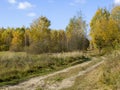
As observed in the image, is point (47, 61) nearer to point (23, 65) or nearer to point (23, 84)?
point (23, 65)

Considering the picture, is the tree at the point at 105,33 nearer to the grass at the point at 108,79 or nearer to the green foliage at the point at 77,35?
the green foliage at the point at 77,35

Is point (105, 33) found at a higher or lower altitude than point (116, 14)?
lower

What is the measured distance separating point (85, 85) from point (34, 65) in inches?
434

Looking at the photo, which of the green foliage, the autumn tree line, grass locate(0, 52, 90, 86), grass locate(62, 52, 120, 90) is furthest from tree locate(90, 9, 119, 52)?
grass locate(62, 52, 120, 90)

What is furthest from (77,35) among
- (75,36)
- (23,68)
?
(23,68)

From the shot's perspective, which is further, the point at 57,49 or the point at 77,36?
the point at 77,36

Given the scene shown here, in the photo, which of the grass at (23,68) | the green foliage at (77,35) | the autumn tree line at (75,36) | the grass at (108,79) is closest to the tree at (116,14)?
the autumn tree line at (75,36)

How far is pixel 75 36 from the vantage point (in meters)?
60.3

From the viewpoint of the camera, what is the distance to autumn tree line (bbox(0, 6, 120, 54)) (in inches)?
1783

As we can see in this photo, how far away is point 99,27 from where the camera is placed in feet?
153

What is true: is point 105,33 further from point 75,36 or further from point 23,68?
point 23,68

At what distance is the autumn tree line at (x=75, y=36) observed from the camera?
149 ft

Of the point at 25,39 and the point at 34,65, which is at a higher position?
the point at 25,39

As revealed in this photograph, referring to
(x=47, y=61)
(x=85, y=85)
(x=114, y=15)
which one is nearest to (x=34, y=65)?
(x=47, y=61)
